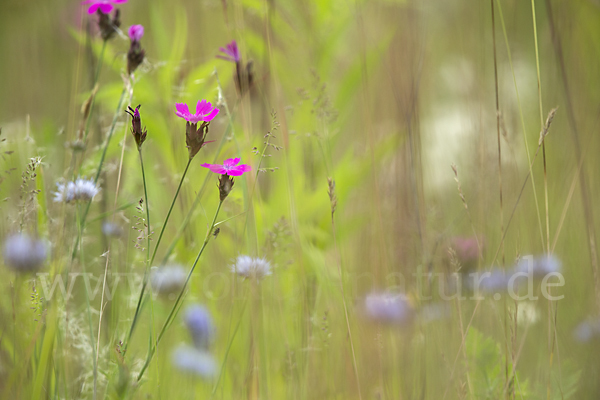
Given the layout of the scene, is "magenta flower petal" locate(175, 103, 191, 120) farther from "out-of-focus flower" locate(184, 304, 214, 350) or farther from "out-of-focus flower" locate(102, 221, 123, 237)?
"out-of-focus flower" locate(184, 304, 214, 350)

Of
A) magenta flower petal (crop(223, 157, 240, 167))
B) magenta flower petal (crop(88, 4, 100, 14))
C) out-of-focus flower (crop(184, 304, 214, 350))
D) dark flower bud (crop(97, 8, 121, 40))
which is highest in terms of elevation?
magenta flower petal (crop(88, 4, 100, 14))

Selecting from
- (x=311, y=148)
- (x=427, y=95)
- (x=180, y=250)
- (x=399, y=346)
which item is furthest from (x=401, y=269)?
(x=427, y=95)

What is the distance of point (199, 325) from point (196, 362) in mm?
53

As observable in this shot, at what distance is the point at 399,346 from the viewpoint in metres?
0.68

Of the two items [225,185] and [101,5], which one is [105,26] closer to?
[101,5]

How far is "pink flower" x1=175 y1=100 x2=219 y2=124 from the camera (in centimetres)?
42

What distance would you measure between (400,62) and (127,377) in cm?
70

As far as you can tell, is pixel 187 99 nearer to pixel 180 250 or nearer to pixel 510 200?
pixel 180 250

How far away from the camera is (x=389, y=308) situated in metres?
0.75

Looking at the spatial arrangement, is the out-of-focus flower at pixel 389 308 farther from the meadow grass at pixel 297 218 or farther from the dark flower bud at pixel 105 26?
the dark flower bud at pixel 105 26

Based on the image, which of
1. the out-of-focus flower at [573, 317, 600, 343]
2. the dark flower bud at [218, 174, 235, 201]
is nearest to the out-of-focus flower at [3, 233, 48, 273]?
the dark flower bud at [218, 174, 235, 201]

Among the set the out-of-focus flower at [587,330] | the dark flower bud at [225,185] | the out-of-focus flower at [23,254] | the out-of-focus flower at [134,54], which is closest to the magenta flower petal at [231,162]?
the dark flower bud at [225,185]

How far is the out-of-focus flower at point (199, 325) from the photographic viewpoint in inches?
25.6

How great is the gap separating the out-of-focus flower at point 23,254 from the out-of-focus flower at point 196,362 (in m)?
0.25
